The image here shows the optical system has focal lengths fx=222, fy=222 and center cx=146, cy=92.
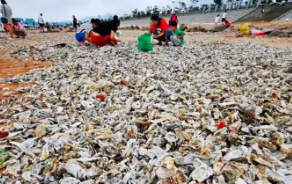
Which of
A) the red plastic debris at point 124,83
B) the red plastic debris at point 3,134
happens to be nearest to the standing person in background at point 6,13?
the red plastic debris at point 124,83

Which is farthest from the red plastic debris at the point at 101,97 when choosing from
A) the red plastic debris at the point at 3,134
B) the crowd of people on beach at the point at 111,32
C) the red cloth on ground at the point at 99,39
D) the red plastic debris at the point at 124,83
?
the red cloth on ground at the point at 99,39

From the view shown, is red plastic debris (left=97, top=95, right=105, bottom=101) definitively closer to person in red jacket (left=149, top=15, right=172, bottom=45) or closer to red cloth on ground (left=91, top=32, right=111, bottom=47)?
red cloth on ground (left=91, top=32, right=111, bottom=47)

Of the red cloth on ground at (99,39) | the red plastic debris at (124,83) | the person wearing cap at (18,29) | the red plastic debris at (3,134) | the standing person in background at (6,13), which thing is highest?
the standing person in background at (6,13)

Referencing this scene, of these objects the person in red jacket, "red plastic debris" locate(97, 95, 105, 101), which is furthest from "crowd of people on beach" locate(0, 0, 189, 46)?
"red plastic debris" locate(97, 95, 105, 101)

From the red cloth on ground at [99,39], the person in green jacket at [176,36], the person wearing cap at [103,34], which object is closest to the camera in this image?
the person wearing cap at [103,34]

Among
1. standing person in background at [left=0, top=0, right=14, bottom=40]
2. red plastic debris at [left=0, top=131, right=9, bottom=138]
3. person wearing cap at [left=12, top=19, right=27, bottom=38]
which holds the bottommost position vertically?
red plastic debris at [left=0, top=131, right=9, bottom=138]

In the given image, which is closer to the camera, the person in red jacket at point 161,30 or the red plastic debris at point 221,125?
the red plastic debris at point 221,125

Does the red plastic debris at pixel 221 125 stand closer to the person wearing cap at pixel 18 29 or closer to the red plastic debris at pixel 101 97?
the red plastic debris at pixel 101 97

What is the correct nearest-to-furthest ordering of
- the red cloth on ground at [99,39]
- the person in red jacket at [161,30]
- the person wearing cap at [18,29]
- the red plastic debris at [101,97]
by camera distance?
the red plastic debris at [101,97] → the red cloth on ground at [99,39] → the person in red jacket at [161,30] → the person wearing cap at [18,29]

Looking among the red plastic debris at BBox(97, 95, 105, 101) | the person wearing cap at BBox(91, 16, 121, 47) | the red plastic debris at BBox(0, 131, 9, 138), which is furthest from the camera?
the person wearing cap at BBox(91, 16, 121, 47)

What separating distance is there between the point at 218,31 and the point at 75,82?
23.3 meters

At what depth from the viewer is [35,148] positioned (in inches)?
113

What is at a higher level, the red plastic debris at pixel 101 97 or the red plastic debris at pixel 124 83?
the red plastic debris at pixel 124 83

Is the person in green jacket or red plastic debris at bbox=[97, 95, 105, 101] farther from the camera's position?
the person in green jacket
